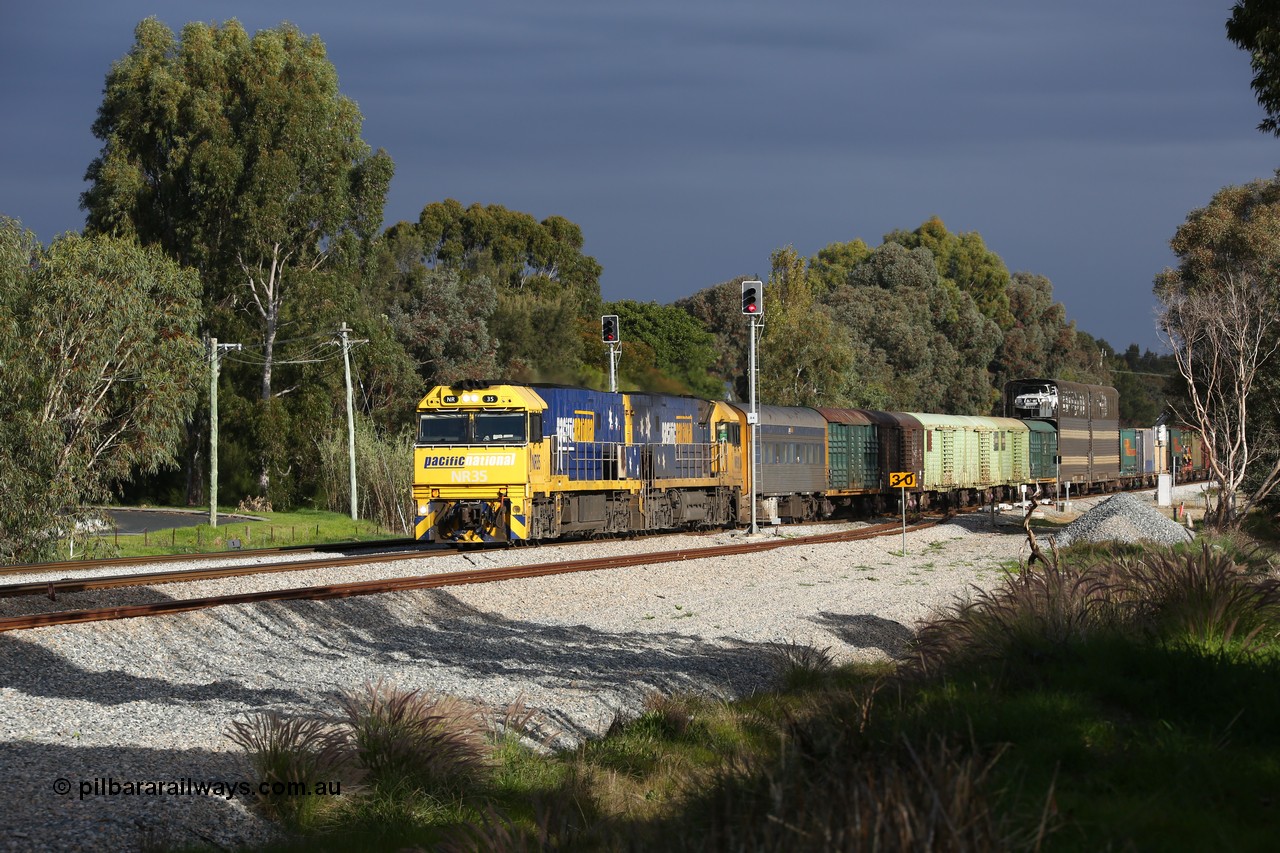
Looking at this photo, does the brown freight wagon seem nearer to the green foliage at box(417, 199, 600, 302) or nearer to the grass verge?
the grass verge

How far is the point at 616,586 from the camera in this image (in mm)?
20156

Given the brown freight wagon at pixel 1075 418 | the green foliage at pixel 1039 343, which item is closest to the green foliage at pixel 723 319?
the green foliage at pixel 1039 343

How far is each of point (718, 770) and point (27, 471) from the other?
2585 centimetres

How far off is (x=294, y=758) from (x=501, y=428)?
16.9 metres

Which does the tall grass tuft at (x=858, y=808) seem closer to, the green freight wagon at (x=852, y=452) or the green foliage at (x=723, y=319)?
the green freight wagon at (x=852, y=452)

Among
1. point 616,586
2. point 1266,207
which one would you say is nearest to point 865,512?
point 1266,207

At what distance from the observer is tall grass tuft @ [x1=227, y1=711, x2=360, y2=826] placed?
25.7 feet

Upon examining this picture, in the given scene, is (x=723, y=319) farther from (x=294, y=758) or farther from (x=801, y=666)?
(x=294, y=758)

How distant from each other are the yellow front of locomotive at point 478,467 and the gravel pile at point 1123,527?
11.3 m

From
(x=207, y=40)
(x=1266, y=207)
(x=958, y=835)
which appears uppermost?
(x=207, y=40)

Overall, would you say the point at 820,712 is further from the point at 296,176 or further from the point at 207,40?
the point at 207,40

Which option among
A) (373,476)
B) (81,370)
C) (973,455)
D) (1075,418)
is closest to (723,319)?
(1075,418)

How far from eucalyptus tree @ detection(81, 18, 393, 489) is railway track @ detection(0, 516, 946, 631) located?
2753 cm

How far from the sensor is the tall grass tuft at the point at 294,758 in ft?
25.7
